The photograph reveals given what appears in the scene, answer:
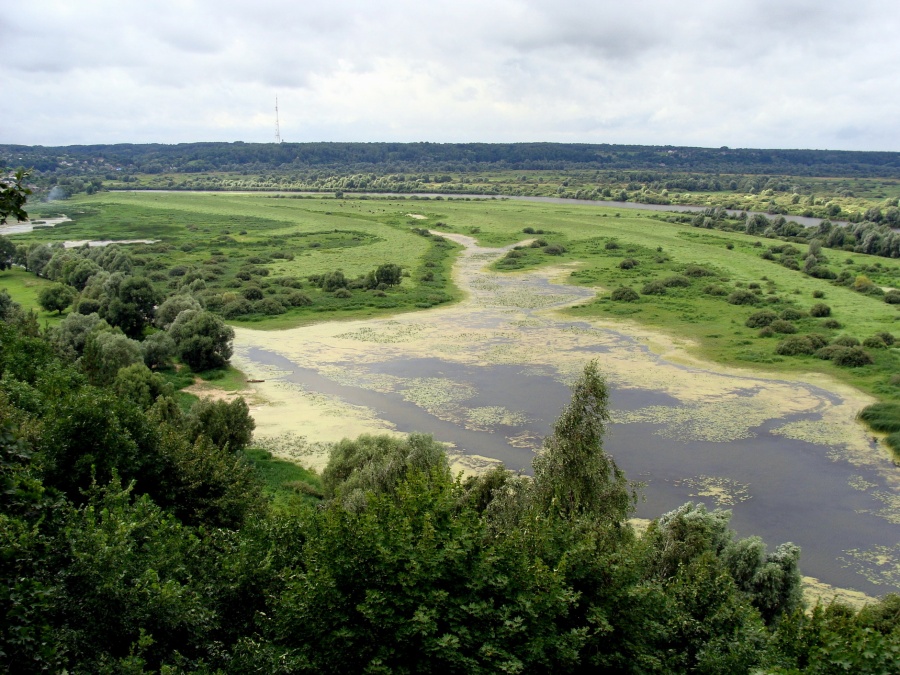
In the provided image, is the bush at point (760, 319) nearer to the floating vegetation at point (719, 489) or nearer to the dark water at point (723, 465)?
the dark water at point (723, 465)

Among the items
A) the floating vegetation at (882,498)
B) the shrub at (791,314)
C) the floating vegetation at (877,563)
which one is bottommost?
the floating vegetation at (877,563)

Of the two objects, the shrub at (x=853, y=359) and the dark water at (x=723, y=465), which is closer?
the dark water at (x=723, y=465)

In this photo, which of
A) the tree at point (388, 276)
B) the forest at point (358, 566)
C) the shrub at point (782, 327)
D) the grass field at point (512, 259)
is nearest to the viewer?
the forest at point (358, 566)

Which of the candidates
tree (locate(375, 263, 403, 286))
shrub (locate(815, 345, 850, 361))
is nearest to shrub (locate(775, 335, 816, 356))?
shrub (locate(815, 345, 850, 361))

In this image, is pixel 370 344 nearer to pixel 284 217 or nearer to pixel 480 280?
pixel 480 280

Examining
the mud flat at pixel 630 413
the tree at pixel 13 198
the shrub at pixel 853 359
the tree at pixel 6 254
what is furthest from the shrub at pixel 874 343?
the tree at pixel 6 254

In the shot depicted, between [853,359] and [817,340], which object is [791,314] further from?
[853,359]
